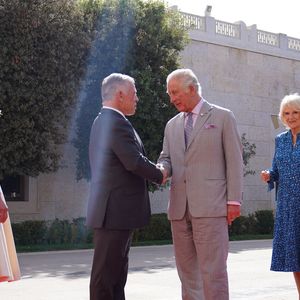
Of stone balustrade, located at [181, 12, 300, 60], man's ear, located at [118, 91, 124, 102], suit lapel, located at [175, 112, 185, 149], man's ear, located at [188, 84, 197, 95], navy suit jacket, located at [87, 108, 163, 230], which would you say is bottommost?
navy suit jacket, located at [87, 108, 163, 230]

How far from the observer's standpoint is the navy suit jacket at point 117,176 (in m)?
5.22

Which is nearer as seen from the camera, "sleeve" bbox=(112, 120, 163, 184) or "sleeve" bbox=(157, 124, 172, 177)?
"sleeve" bbox=(112, 120, 163, 184)

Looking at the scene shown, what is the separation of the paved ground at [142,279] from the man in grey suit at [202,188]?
237cm

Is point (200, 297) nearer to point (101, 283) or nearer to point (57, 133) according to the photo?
point (101, 283)

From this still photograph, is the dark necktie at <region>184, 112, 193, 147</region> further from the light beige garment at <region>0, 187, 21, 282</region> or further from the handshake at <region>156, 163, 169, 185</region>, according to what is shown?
the light beige garment at <region>0, 187, 21, 282</region>

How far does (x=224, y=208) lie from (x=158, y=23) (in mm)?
14675

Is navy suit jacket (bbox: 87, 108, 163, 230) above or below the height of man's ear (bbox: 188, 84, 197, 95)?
below

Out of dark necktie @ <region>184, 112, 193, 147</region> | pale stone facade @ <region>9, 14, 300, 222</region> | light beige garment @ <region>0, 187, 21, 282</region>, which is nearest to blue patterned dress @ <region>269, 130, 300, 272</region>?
dark necktie @ <region>184, 112, 193, 147</region>

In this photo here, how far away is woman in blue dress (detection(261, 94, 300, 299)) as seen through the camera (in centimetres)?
608

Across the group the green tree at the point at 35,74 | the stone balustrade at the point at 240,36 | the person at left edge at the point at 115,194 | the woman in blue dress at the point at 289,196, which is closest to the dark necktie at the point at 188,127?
the person at left edge at the point at 115,194

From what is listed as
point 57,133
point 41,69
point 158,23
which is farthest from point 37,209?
point 158,23

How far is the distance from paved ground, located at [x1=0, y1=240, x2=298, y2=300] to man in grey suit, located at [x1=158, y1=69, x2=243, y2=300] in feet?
7.77

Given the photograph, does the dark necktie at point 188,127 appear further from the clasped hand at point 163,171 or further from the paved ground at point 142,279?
the paved ground at point 142,279

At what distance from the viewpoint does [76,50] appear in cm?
1745
